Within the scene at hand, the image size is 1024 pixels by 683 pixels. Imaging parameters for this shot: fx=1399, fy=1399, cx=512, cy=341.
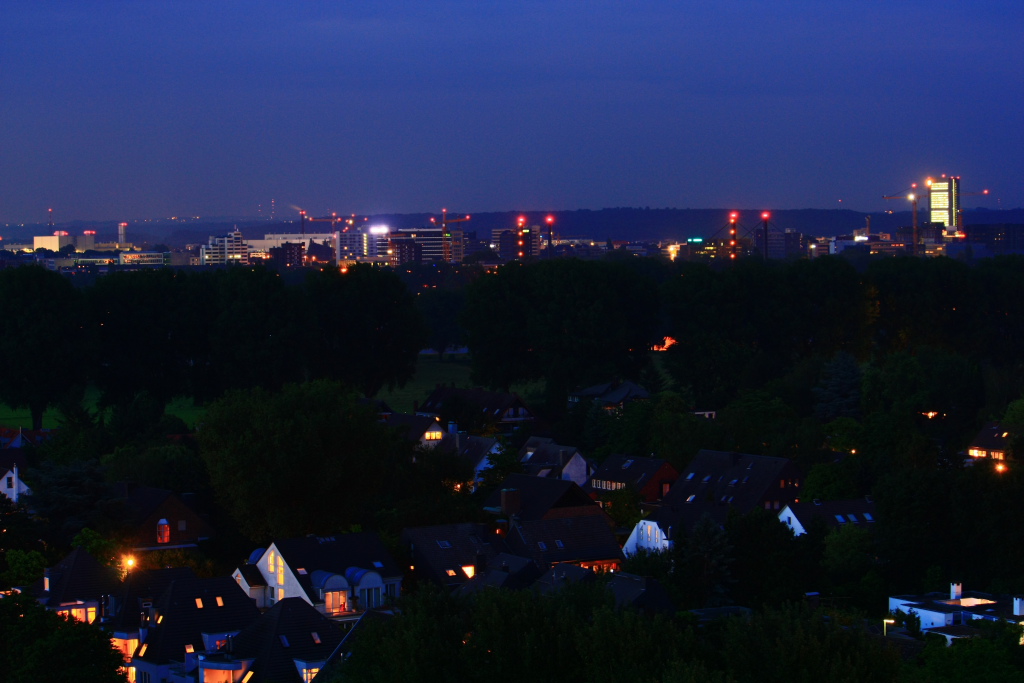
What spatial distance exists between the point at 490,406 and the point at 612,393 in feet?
18.3

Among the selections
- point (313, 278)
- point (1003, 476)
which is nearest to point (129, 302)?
point (313, 278)

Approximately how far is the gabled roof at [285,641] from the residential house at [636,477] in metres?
16.7

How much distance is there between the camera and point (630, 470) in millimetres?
43469

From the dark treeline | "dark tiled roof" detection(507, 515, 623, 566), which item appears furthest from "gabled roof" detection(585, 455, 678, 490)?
the dark treeline

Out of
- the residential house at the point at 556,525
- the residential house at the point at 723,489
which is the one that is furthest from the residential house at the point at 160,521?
the residential house at the point at 723,489

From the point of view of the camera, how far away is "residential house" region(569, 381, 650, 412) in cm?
5731

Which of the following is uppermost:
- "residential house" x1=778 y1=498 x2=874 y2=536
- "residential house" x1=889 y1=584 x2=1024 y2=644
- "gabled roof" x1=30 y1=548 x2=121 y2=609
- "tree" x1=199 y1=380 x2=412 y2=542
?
"tree" x1=199 y1=380 x2=412 y2=542

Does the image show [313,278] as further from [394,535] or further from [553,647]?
[553,647]

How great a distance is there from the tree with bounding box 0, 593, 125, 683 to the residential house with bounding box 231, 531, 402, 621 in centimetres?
704

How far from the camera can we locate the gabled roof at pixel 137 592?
2711 centimetres

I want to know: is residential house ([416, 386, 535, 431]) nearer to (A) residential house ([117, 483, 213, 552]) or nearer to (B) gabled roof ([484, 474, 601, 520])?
(B) gabled roof ([484, 474, 601, 520])

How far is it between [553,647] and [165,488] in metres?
21.0

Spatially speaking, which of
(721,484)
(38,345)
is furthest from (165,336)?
(721,484)

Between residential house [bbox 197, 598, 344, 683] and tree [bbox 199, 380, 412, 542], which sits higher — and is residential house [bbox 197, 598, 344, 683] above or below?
below
